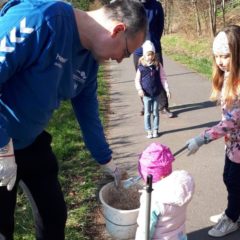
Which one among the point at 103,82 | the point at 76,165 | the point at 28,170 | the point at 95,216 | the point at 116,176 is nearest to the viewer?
the point at 28,170

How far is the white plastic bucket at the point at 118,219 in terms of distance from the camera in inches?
122

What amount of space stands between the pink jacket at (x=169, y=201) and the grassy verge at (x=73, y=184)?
0.95m

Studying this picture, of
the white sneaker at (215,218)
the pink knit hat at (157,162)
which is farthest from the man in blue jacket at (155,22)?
the pink knit hat at (157,162)

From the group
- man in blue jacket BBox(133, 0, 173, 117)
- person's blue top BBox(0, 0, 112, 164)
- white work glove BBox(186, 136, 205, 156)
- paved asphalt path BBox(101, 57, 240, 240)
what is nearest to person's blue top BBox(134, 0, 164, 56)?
man in blue jacket BBox(133, 0, 173, 117)

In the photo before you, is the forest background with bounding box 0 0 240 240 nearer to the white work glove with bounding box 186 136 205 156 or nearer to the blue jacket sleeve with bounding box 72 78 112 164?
the blue jacket sleeve with bounding box 72 78 112 164

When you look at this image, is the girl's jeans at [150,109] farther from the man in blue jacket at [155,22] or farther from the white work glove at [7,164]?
the white work glove at [7,164]

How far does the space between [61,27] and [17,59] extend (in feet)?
0.85

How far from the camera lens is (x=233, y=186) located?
3.61 meters

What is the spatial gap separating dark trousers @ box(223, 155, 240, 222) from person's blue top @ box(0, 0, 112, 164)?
4.84 feet

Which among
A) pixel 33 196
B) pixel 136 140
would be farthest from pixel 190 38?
pixel 33 196

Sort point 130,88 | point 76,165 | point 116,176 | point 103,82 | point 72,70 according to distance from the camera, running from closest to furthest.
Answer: point 72,70, point 116,176, point 76,165, point 130,88, point 103,82

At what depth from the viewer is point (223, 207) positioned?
13.7 ft

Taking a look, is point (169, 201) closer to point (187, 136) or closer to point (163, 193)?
point (163, 193)

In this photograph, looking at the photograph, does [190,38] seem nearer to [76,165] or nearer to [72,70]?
[76,165]
